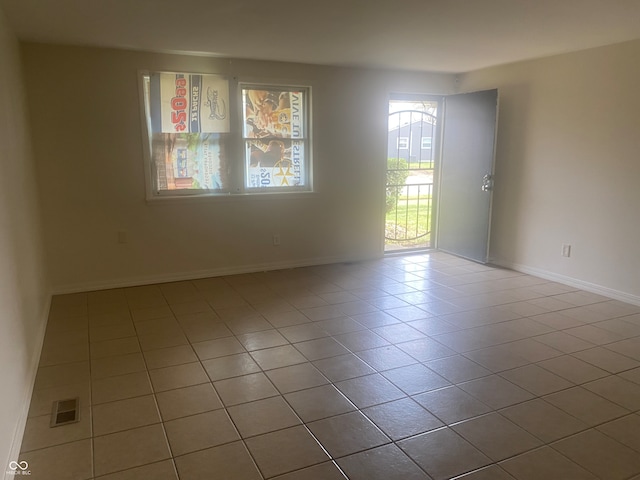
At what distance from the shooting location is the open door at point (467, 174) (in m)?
5.25

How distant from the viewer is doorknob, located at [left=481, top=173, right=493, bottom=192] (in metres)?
5.25

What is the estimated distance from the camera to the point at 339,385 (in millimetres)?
2721

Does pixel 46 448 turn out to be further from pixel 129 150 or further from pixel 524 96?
pixel 524 96

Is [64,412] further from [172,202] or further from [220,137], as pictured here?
[220,137]

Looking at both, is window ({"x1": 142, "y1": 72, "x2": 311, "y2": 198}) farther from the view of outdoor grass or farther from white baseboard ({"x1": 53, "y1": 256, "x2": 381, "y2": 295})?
the view of outdoor grass

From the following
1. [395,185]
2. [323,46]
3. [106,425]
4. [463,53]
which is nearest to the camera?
[106,425]

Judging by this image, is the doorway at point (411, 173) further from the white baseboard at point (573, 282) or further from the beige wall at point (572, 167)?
the white baseboard at point (573, 282)

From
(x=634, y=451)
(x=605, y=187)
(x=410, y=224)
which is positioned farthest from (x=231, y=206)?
(x=634, y=451)

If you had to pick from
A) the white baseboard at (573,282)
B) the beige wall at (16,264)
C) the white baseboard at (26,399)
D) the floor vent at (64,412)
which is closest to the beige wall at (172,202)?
the beige wall at (16,264)

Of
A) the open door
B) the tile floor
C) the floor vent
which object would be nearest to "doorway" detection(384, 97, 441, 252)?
the open door

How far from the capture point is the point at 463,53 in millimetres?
4477

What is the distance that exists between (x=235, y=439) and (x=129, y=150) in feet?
10.7

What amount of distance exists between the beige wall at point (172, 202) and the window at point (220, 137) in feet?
0.45

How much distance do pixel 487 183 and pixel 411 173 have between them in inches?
42.0
